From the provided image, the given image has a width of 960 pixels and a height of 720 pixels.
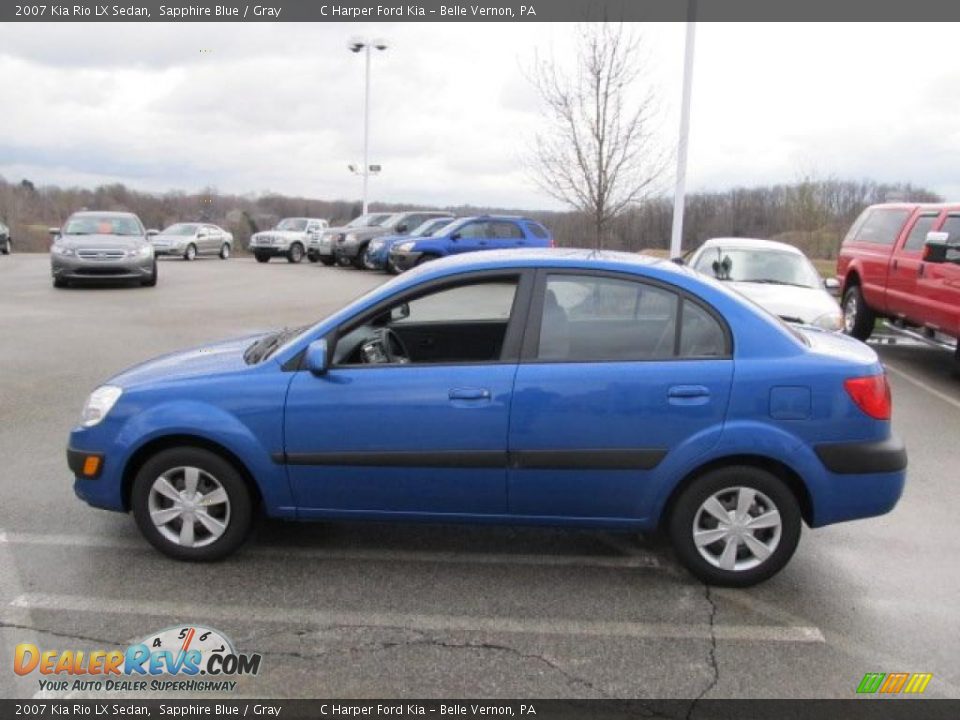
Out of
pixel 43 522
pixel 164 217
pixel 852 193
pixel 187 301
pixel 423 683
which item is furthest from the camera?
pixel 164 217

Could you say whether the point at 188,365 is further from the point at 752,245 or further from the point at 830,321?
the point at 752,245

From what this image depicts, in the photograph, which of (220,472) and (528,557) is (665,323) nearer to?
(528,557)

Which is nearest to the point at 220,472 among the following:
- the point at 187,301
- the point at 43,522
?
the point at 43,522

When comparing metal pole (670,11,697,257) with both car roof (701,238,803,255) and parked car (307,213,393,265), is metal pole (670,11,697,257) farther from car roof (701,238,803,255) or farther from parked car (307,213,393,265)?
parked car (307,213,393,265)

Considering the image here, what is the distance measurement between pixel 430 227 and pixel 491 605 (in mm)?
19328

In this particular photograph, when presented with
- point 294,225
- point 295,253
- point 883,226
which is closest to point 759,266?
point 883,226

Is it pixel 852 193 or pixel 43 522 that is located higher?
pixel 852 193

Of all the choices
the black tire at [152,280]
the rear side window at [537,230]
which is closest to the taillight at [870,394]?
the rear side window at [537,230]

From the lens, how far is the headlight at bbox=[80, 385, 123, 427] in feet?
12.7

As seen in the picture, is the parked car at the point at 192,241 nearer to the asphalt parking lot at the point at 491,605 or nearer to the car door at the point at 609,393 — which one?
the asphalt parking lot at the point at 491,605

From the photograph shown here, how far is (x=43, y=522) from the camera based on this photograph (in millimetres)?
4402

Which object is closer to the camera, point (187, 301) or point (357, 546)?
point (357, 546)

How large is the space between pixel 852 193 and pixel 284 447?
28.8 metres

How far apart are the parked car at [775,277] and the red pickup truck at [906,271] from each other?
1.00m
